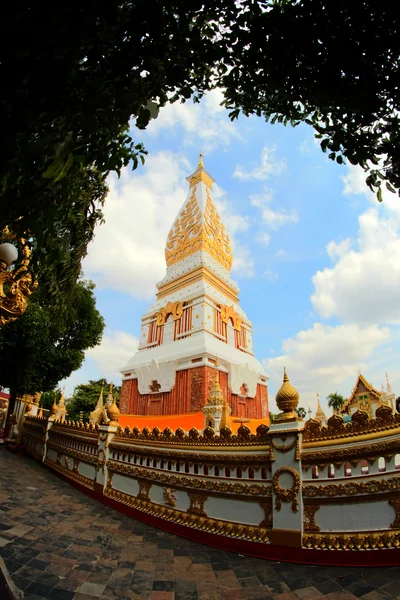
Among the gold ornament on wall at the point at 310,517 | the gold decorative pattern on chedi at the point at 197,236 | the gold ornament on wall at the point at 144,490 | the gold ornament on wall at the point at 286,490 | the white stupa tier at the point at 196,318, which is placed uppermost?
the gold decorative pattern on chedi at the point at 197,236

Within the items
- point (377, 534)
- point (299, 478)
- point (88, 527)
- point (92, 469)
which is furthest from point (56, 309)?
point (377, 534)

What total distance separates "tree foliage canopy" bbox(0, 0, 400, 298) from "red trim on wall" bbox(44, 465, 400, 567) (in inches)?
130

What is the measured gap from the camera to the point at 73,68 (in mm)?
2059

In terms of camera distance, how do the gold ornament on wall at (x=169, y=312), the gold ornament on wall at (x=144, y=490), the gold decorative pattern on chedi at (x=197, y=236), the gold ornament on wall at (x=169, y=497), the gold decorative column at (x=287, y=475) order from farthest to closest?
the gold decorative pattern on chedi at (x=197, y=236)
the gold ornament on wall at (x=169, y=312)
the gold ornament on wall at (x=144, y=490)
the gold ornament on wall at (x=169, y=497)
the gold decorative column at (x=287, y=475)

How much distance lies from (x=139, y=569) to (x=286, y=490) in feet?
5.99

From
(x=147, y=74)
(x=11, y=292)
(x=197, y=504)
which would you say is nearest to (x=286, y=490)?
(x=197, y=504)

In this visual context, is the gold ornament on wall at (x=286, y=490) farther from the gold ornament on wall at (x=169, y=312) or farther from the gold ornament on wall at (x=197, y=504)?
the gold ornament on wall at (x=169, y=312)

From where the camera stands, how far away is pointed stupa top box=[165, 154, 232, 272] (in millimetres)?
20266

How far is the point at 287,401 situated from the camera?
13.2 feet

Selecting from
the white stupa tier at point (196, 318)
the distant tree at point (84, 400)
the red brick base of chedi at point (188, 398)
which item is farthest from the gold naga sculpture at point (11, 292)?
the distant tree at point (84, 400)

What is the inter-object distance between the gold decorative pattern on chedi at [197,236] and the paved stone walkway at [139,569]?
16383 millimetres

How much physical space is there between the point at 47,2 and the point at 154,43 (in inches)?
31.1

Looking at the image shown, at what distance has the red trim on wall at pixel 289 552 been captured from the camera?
2963 millimetres

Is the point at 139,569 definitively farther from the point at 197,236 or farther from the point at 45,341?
the point at 197,236
